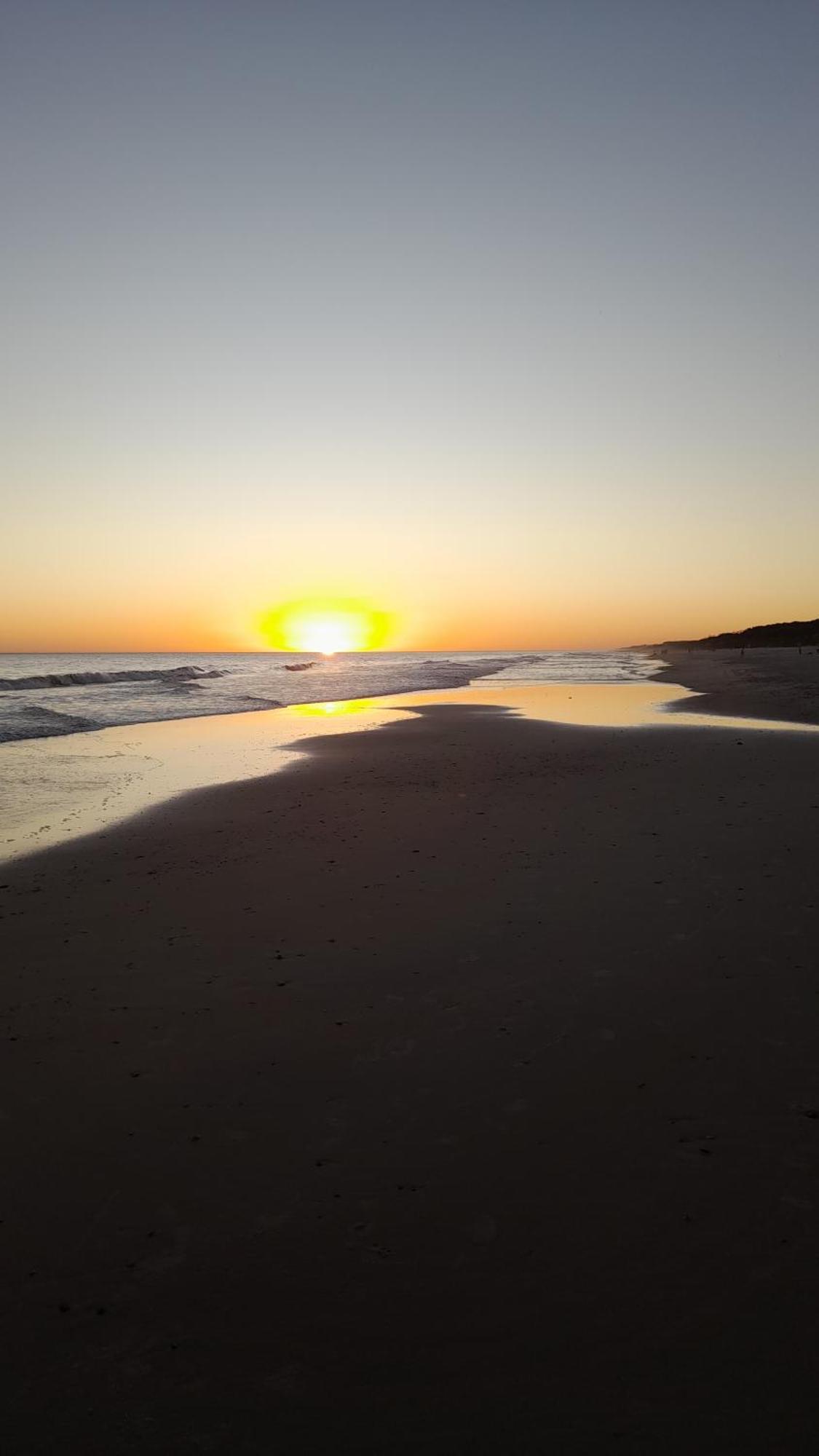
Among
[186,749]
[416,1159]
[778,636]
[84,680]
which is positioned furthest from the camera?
[778,636]

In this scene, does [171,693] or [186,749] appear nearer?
[186,749]

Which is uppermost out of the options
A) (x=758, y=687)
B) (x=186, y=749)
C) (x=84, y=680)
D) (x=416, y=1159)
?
(x=84, y=680)

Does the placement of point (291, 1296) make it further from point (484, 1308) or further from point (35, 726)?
point (35, 726)

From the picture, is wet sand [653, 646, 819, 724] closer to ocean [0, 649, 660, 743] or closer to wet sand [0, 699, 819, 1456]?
ocean [0, 649, 660, 743]

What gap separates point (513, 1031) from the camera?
243 inches

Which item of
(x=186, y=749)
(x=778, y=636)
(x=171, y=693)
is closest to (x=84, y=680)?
(x=171, y=693)

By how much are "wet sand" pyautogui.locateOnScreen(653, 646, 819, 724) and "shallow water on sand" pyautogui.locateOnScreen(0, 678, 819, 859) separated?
194 centimetres

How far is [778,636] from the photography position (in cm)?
13712

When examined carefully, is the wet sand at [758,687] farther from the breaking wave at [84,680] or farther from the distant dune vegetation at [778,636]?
the distant dune vegetation at [778,636]

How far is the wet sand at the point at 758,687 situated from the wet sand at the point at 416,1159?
74.2 ft

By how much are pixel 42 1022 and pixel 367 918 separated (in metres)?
3.46

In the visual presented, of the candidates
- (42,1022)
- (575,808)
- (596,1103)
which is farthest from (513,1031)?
(575,808)

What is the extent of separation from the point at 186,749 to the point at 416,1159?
2154cm

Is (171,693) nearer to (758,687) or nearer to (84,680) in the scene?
(84,680)
